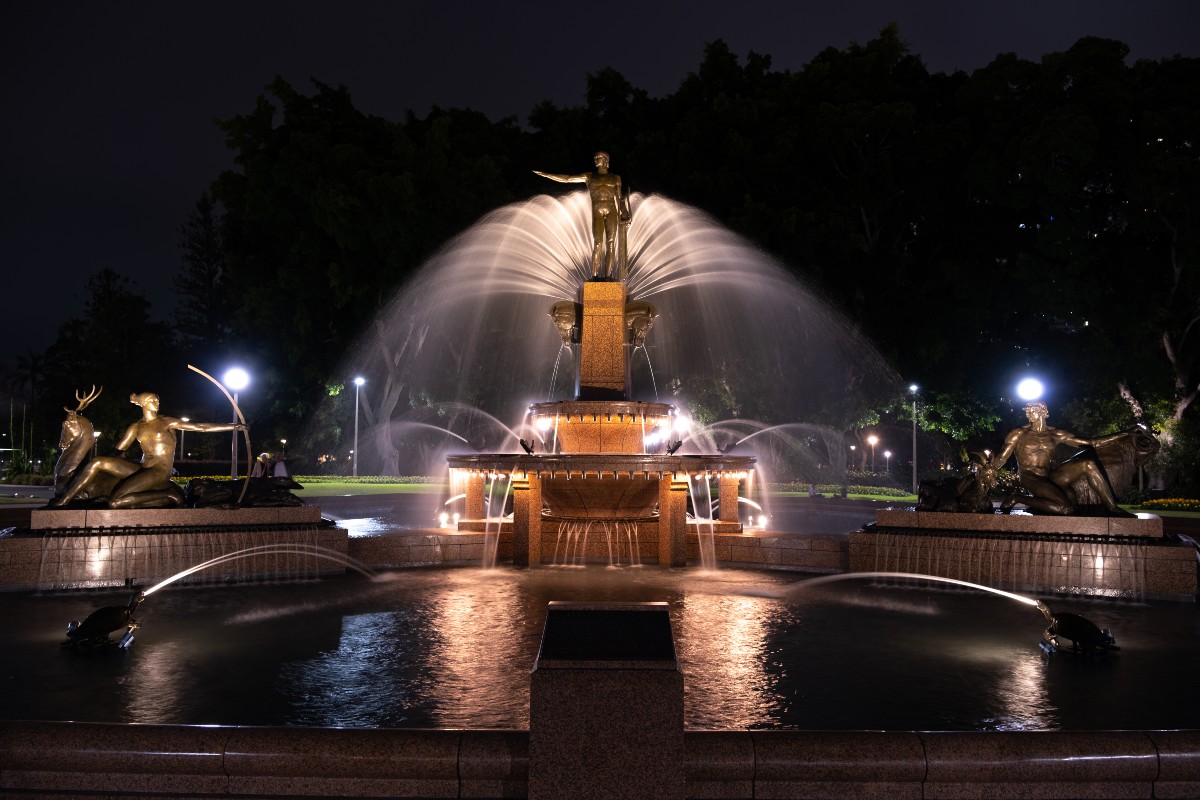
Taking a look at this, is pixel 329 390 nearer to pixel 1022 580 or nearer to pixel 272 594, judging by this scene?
pixel 272 594

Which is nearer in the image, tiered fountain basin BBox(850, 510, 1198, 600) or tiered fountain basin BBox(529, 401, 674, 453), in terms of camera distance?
tiered fountain basin BBox(850, 510, 1198, 600)

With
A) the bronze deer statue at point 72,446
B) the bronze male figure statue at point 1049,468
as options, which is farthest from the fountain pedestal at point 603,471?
the bronze deer statue at point 72,446

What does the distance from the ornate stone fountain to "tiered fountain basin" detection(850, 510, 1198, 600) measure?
2857 mm

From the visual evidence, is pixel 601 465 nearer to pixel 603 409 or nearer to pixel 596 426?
pixel 603 409

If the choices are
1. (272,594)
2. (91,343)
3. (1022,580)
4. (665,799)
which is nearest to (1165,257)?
(1022,580)

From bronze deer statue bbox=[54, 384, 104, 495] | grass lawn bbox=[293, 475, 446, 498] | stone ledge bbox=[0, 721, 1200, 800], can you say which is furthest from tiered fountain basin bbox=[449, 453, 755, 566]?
grass lawn bbox=[293, 475, 446, 498]

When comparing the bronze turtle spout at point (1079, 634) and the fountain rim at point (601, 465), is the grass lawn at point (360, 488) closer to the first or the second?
the fountain rim at point (601, 465)

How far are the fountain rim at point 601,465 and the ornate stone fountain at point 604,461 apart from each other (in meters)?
0.02

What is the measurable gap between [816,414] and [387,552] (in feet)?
78.7

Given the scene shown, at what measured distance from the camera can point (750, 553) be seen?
15.8 meters

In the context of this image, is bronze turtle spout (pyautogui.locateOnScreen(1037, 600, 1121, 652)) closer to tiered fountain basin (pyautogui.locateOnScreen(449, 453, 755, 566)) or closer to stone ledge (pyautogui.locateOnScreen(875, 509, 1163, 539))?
stone ledge (pyautogui.locateOnScreen(875, 509, 1163, 539))

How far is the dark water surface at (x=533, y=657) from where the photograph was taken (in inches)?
259

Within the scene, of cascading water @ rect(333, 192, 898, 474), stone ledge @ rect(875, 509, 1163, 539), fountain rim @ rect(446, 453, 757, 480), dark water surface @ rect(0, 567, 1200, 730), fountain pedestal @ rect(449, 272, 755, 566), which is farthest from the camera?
cascading water @ rect(333, 192, 898, 474)

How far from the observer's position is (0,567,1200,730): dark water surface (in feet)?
21.6
